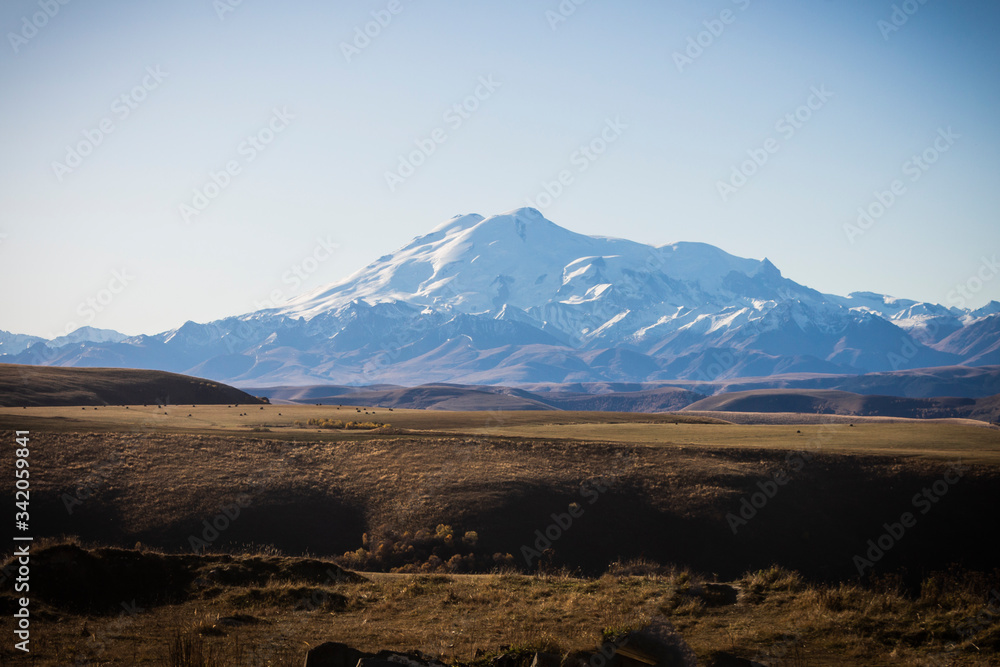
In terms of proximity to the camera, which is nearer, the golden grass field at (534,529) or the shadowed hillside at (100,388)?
the golden grass field at (534,529)

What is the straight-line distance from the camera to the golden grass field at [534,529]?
14.3m

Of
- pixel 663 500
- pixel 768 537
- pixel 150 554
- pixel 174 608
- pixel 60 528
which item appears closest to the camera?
pixel 174 608

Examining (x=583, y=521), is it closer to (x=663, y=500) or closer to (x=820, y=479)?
(x=663, y=500)

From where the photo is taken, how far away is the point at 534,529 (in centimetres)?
3512

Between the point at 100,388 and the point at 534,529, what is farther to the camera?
the point at 100,388

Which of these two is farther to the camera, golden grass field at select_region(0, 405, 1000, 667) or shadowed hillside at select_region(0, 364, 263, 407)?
shadowed hillside at select_region(0, 364, 263, 407)

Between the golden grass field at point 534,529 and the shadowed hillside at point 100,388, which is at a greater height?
the shadowed hillside at point 100,388

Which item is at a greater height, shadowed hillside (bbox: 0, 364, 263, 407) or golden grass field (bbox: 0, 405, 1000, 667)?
shadowed hillside (bbox: 0, 364, 263, 407)

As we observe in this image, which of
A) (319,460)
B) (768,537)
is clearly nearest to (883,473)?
(768,537)

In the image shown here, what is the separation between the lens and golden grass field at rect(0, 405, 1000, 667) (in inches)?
561

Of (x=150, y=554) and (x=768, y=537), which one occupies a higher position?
(x=150, y=554)

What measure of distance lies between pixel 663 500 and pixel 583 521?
502 cm

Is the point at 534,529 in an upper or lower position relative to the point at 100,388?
lower

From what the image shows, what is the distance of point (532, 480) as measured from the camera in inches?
1575
